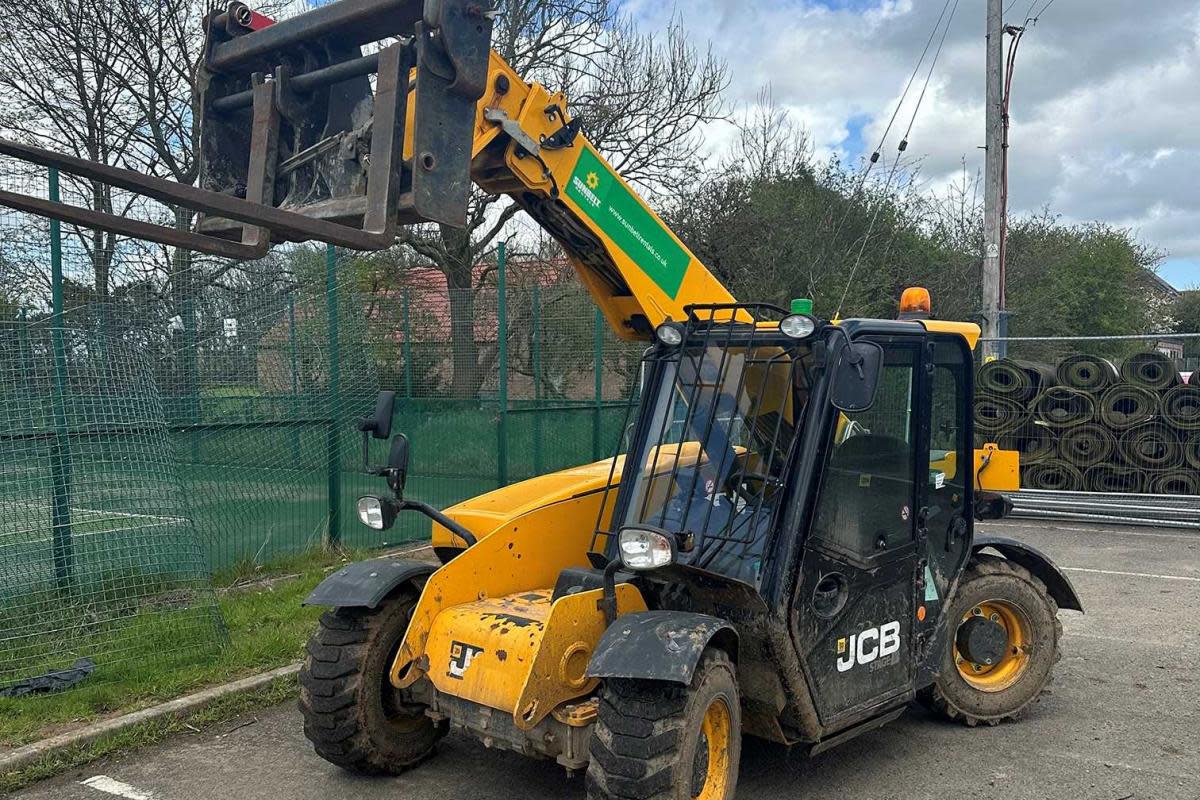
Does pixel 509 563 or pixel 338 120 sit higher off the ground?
pixel 338 120

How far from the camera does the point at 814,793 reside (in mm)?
4121

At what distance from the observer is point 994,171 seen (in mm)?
13664

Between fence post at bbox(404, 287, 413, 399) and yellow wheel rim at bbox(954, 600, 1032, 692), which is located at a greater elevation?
fence post at bbox(404, 287, 413, 399)

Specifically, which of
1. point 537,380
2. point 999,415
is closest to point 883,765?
point 537,380

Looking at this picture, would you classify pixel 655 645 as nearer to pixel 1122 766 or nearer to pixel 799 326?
pixel 799 326

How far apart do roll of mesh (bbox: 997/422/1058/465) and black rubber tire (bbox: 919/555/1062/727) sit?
7.38 meters

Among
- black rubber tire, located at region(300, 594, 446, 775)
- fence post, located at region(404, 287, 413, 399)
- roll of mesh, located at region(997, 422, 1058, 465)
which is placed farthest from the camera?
roll of mesh, located at region(997, 422, 1058, 465)

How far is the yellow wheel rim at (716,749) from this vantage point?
11.7 feet

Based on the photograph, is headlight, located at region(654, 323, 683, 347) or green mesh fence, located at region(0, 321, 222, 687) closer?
headlight, located at region(654, 323, 683, 347)

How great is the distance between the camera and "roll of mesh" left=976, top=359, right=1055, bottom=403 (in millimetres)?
11898

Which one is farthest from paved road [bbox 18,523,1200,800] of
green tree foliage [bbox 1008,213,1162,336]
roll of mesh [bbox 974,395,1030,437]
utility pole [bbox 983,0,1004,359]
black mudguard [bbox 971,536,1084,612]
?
green tree foliage [bbox 1008,213,1162,336]

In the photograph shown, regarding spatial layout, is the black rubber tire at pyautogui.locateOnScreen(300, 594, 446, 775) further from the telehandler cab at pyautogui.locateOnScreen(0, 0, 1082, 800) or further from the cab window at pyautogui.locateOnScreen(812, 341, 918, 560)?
the cab window at pyautogui.locateOnScreen(812, 341, 918, 560)

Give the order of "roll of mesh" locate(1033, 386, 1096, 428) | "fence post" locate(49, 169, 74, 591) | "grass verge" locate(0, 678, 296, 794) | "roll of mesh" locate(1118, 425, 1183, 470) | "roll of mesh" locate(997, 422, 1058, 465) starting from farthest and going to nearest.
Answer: "roll of mesh" locate(997, 422, 1058, 465)
"roll of mesh" locate(1033, 386, 1096, 428)
"roll of mesh" locate(1118, 425, 1183, 470)
"fence post" locate(49, 169, 74, 591)
"grass verge" locate(0, 678, 296, 794)

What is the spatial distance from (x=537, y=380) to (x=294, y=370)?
11.5ft
